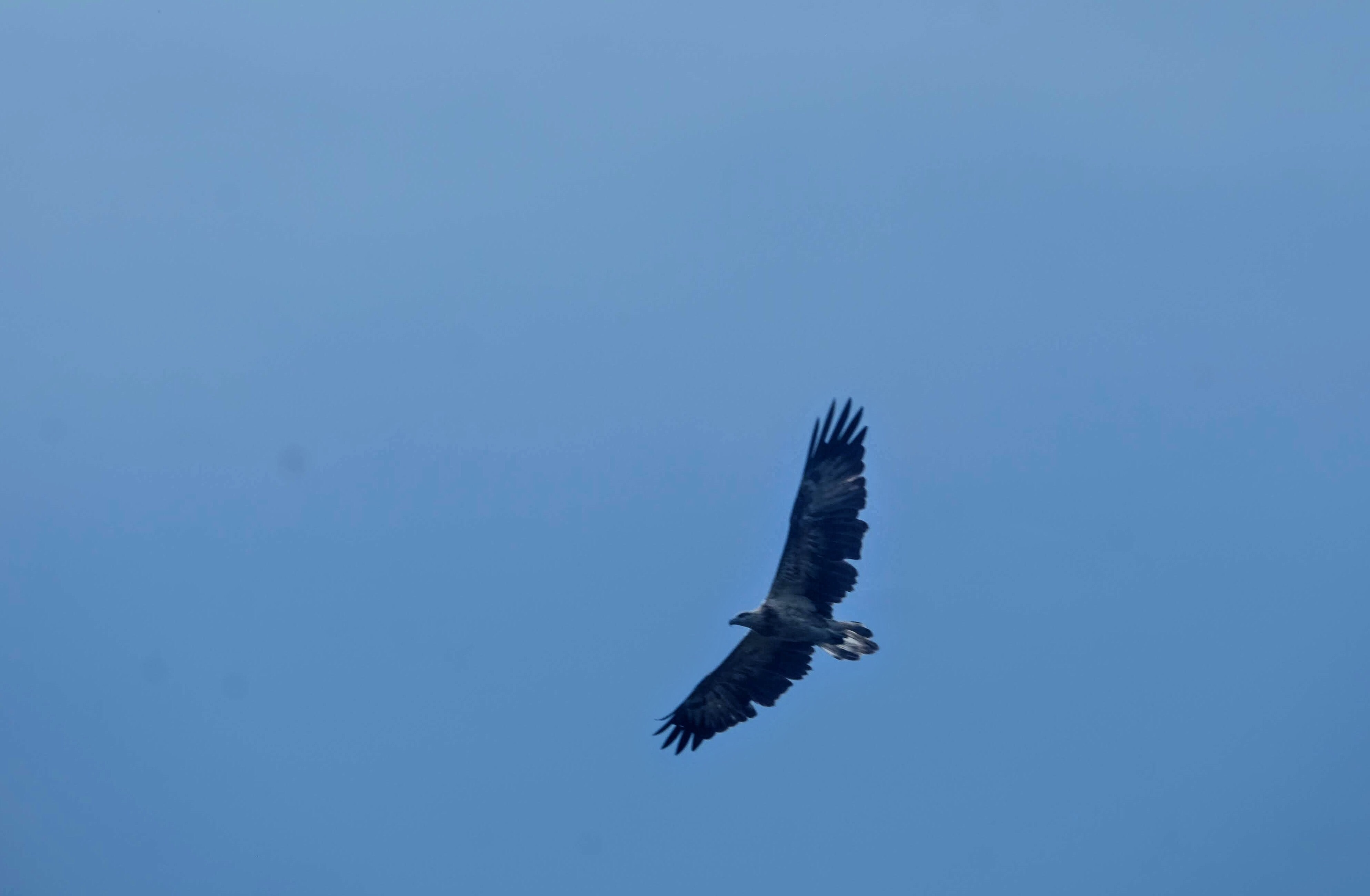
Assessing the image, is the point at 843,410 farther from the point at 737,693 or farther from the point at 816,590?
the point at 737,693

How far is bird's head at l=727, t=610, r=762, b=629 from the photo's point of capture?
18719 millimetres

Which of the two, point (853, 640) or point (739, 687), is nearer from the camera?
point (853, 640)

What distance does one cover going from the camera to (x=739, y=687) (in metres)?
19.9

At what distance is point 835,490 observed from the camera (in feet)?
60.4

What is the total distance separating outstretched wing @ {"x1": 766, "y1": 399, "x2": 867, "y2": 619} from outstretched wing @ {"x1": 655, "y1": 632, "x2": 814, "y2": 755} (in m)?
1.08

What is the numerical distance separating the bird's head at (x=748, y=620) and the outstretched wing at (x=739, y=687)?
1.36 ft

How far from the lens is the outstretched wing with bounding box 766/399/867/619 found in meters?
18.3

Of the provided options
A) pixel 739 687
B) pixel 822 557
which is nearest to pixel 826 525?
pixel 822 557

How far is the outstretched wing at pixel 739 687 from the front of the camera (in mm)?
19438

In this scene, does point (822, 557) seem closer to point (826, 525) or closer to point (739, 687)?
point (826, 525)

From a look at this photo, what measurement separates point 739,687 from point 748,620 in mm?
1674

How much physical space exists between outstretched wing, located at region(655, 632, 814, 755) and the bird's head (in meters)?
0.42

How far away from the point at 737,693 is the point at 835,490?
3810 millimetres

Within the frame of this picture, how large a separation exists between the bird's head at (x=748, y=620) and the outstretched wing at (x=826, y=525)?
0.94 ft
